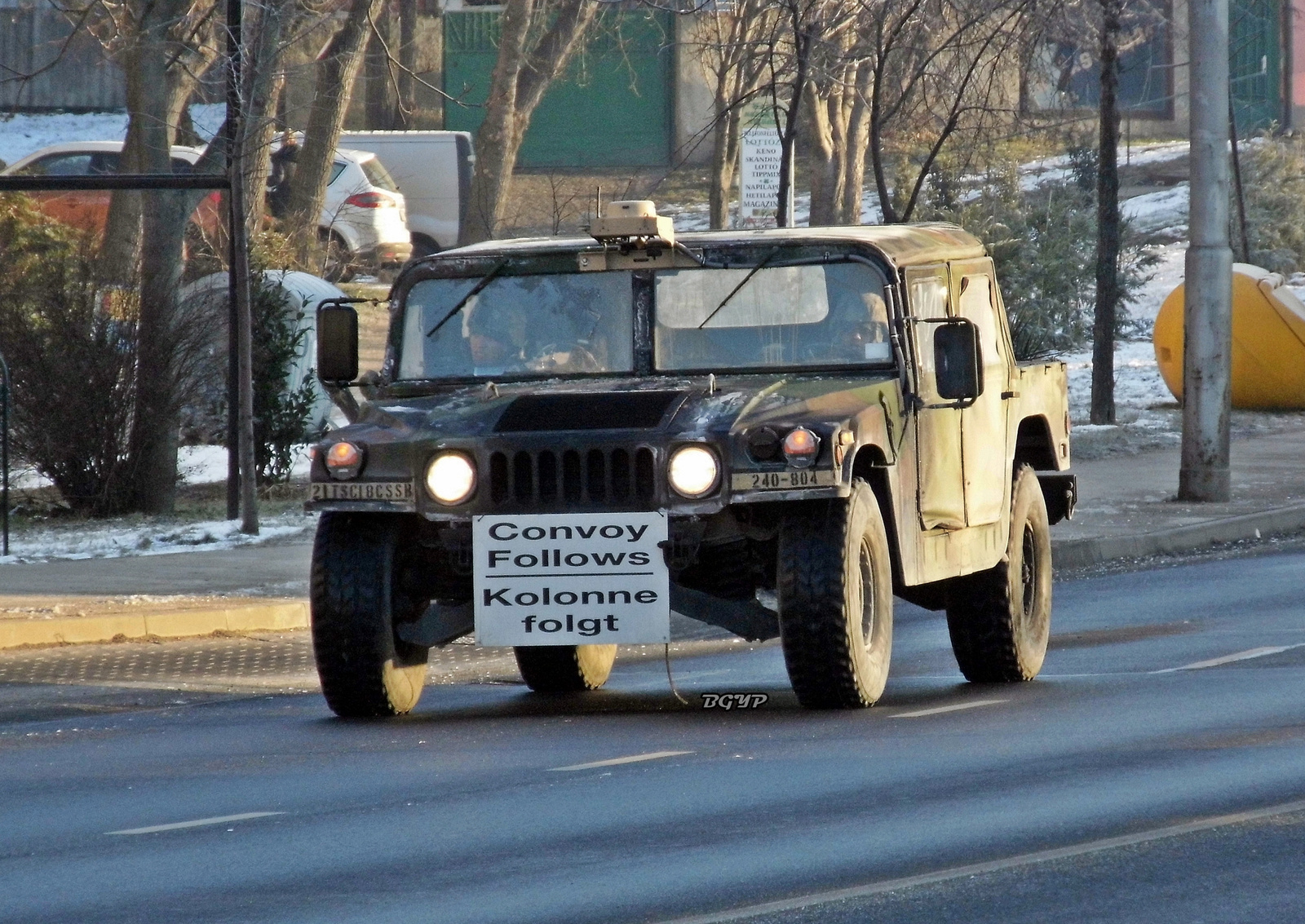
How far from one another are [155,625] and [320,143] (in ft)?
42.1

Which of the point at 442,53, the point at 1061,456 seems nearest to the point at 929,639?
the point at 1061,456

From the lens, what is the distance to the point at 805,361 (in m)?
9.27

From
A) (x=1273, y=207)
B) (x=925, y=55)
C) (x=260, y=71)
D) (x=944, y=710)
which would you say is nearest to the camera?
(x=944, y=710)

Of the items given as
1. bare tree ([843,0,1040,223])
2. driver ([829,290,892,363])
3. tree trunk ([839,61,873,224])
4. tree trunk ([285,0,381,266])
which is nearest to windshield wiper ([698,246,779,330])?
driver ([829,290,892,363])

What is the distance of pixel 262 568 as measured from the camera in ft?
46.7

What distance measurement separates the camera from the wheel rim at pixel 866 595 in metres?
8.55

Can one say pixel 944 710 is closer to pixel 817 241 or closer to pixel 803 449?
pixel 803 449

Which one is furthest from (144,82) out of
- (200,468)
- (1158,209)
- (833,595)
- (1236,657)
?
(1158,209)

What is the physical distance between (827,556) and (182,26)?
36.9 ft

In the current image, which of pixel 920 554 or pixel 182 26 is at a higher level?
pixel 182 26

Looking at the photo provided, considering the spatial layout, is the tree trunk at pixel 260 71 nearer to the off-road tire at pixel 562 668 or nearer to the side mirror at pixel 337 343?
the side mirror at pixel 337 343

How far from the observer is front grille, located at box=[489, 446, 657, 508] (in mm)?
8289

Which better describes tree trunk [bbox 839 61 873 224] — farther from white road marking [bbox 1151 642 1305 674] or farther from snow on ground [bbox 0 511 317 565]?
white road marking [bbox 1151 642 1305 674]

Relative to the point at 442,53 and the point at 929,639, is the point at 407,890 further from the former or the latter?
the point at 442,53
